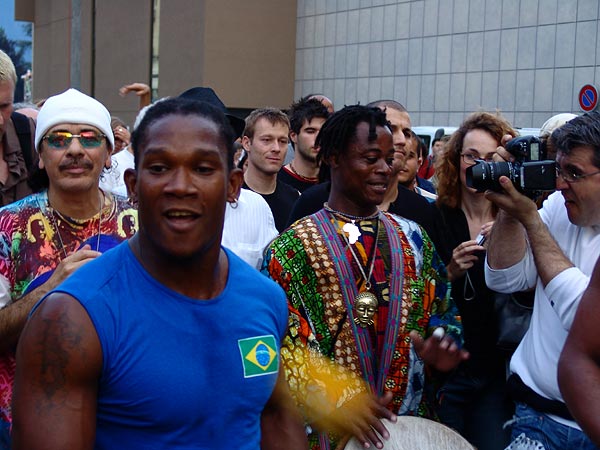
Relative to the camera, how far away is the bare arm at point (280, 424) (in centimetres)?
247

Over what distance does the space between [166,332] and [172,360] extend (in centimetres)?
7

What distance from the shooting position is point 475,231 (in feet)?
16.1

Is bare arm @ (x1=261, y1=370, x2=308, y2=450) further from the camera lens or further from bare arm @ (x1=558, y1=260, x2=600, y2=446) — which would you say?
the camera lens

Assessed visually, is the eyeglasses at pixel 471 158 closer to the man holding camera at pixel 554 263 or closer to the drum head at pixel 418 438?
the man holding camera at pixel 554 263

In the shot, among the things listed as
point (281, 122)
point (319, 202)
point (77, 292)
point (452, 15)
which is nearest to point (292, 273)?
point (319, 202)

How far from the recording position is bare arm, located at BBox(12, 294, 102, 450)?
1991 mm

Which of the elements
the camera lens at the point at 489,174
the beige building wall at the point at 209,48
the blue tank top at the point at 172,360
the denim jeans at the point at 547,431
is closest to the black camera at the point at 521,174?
the camera lens at the point at 489,174

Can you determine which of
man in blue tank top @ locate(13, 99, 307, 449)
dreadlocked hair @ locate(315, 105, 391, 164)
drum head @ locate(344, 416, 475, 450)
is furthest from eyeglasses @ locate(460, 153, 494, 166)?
man in blue tank top @ locate(13, 99, 307, 449)

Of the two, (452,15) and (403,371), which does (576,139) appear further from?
(452,15)

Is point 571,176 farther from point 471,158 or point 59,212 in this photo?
point 59,212

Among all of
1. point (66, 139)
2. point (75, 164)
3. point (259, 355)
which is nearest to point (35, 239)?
point (75, 164)

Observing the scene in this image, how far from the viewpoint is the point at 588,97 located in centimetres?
1714

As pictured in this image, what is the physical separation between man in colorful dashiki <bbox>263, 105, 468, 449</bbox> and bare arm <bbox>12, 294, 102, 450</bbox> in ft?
5.24

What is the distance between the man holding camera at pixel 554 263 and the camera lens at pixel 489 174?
0.03m
